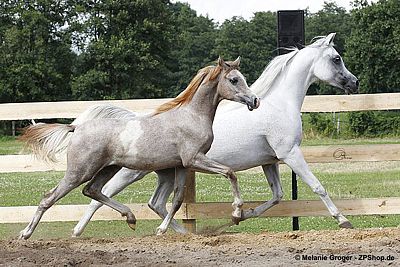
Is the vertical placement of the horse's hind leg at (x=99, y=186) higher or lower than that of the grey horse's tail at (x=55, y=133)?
lower

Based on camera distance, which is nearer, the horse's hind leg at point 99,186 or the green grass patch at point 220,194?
the horse's hind leg at point 99,186

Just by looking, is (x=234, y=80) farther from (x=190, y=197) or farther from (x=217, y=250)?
(x=190, y=197)

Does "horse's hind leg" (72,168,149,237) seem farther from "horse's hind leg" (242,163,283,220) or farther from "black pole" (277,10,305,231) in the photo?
"black pole" (277,10,305,231)

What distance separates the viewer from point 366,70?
144 ft

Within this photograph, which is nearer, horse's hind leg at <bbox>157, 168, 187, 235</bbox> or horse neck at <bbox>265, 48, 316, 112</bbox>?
horse's hind leg at <bbox>157, 168, 187, 235</bbox>

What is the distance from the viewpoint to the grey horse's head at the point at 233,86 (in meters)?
7.54

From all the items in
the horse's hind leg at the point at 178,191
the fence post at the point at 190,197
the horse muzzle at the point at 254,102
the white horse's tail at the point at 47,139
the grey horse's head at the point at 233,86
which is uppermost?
the grey horse's head at the point at 233,86

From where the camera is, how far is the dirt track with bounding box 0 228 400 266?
6.09 metres

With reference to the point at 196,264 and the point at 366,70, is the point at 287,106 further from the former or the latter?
the point at 366,70

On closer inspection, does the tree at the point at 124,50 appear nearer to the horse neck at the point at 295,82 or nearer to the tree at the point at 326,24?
the tree at the point at 326,24

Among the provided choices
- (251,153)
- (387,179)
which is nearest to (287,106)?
(251,153)

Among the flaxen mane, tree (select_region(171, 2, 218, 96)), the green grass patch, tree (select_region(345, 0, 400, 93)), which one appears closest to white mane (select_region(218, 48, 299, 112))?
the flaxen mane

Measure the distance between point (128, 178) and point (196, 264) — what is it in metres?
2.66

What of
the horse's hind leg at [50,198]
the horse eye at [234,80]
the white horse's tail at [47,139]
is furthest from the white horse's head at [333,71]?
the horse's hind leg at [50,198]
